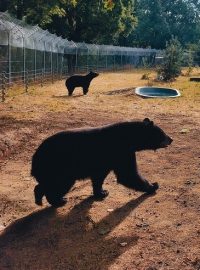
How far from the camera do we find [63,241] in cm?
553

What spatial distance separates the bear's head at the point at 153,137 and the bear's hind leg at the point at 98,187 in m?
0.87

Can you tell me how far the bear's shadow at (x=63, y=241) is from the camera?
16.5 feet

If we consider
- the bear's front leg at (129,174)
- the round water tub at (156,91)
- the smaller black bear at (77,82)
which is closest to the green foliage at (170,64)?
the round water tub at (156,91)

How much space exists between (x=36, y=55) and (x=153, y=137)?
22573 mm

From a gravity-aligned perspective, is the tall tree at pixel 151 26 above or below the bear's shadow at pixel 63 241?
above

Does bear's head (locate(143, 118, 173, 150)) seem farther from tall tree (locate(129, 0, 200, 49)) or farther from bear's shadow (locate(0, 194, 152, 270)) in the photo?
tall tree (locate(129, 0, 200, 49))

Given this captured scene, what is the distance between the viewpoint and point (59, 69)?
35812 millimetres

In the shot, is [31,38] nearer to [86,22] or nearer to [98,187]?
[98,187]

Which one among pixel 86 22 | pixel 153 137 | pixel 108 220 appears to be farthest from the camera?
pixel 86 22

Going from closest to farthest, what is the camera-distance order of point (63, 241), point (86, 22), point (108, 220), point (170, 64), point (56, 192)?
point (63, 241) < point (108, 220) < point (56, 192) < point (170, 64) < point (86, 22)

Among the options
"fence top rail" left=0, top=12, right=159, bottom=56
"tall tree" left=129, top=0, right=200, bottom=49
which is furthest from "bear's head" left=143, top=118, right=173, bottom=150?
"tall tree" left=129, top=0, right=200, bottom=49

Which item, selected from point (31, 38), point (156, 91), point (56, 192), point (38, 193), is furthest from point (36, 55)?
point (56, 192)

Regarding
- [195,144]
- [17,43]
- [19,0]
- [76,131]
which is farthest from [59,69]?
[76,131]

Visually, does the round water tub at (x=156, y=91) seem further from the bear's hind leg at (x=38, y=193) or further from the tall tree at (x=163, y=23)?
the tall tree at (x=163, y=23)
